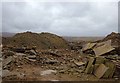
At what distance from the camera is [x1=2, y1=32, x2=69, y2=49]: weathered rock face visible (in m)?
17.7

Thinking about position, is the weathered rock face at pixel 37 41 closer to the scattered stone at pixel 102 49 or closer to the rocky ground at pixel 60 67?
the rocky ground at pixel 60 67

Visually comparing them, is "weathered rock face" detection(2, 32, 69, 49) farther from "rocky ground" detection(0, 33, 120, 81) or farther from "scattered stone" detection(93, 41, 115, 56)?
"scattered stone" detection(93, 41, 115, 56)

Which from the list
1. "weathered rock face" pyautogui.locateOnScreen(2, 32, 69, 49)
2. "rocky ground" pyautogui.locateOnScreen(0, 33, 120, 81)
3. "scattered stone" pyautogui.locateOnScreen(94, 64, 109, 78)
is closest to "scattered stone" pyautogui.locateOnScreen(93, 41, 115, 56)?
"rocky ground" pyautogui.locateOnScreen(0, 33, 120, 81)

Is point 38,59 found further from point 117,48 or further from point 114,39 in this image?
point 114,39

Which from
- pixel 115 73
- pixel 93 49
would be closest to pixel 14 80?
pixel 115 73

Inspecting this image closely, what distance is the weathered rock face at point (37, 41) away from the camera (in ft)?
58.0

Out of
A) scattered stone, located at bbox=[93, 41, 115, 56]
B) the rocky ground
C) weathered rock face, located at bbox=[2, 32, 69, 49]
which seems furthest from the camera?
weathered rock face, located at bbox=[2, 32, 69, 49]

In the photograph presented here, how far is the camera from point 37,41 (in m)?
18.2

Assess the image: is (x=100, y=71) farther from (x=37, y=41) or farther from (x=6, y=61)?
(x=37, y=41)

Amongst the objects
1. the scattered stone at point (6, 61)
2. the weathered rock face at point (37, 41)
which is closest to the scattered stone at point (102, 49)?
the scattered stone at point (6, 61)

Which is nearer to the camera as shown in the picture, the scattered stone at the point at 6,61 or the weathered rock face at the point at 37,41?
the scattered stone at the point at 6,61

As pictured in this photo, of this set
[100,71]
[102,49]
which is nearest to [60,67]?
[100,71]

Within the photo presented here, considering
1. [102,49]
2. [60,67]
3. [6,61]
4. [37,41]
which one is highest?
[37,41]

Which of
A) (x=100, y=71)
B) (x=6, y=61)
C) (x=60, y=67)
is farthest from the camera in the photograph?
(x=6, y=61)
